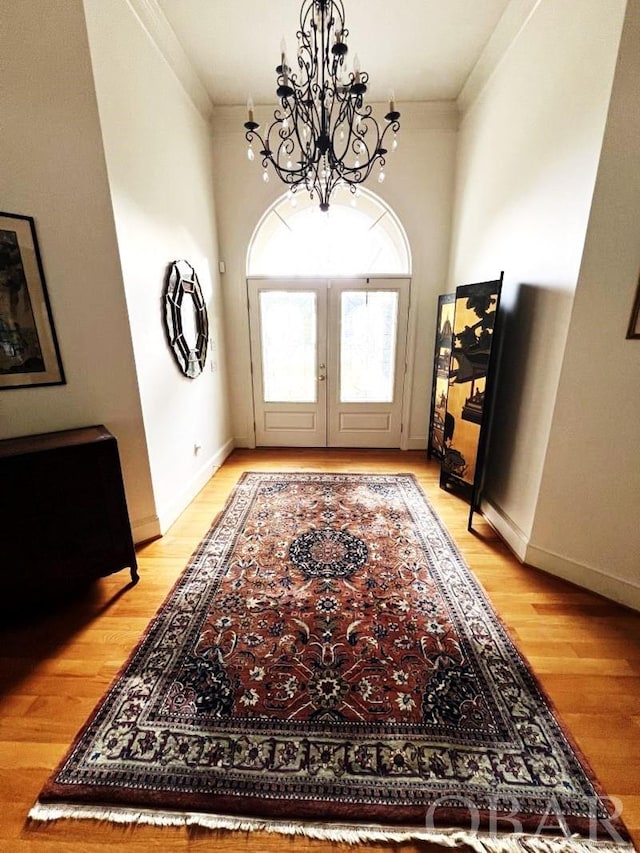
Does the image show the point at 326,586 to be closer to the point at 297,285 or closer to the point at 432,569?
the point at 432,569

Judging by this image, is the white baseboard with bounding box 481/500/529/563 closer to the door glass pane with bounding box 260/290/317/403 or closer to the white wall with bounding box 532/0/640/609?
the white wall with bounding box 532/0/640/609

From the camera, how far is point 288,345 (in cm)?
402

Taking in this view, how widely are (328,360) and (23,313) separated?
107 inches

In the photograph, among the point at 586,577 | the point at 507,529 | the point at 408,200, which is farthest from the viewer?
the point at 408,200

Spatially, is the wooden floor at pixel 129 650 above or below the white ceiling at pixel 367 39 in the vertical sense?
below

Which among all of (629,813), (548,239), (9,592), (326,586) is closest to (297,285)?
(548,239)

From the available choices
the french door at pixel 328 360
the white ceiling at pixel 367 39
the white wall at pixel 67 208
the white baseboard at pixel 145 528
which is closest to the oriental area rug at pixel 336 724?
the white baseboard at pixel 145 528

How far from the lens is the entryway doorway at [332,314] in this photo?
3.79m

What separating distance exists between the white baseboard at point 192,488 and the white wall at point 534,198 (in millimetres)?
2510

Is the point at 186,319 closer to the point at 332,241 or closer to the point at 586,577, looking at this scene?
the point at 332,241

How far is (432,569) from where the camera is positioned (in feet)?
7.32

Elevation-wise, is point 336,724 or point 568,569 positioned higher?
point 568,569

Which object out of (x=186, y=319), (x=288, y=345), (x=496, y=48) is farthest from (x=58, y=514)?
(x=496, y=48)

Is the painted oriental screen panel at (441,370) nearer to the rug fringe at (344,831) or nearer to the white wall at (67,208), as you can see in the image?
the rug fringe at (344,831)
